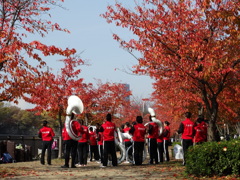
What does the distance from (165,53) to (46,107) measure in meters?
10.9

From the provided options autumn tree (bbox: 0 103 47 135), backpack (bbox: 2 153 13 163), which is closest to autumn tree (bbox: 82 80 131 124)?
backpack (bbox: 2 153 13 163)

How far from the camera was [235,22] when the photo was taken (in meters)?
10.5

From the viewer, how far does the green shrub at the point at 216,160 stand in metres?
9.02

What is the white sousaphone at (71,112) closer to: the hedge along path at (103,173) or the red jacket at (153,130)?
the hedge along path at (103,173)

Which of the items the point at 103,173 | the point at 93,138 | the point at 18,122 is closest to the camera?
the point at 103,173

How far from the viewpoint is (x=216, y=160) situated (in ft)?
30.7

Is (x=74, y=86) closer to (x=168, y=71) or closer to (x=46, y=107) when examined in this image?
(x=46, y=107)

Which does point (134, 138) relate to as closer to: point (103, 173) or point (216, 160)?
point (103, 173)

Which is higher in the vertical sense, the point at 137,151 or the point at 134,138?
the point at 134,138

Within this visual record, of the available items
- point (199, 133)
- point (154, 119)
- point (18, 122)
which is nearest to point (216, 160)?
point (199, 133)

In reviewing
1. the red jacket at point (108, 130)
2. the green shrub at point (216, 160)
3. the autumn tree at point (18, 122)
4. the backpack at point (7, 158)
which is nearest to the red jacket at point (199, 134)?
the red jacket at point (108, 130)

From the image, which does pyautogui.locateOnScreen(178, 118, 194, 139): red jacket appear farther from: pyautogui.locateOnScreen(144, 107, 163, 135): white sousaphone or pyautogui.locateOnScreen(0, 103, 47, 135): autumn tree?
pyautogui.locateOnScreen(0, 103, 47, 135): autumn tree

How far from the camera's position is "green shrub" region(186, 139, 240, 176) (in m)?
9.02

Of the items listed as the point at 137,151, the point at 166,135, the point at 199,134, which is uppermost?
the point at 166,135
